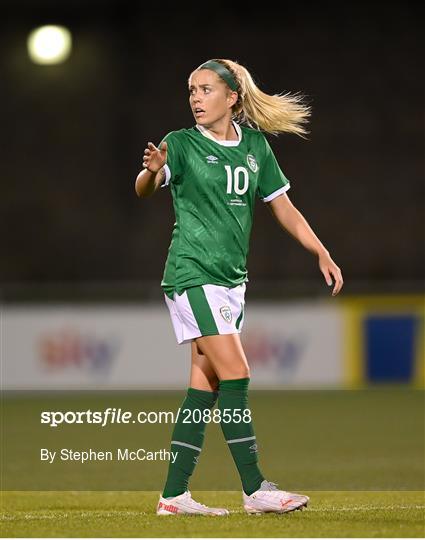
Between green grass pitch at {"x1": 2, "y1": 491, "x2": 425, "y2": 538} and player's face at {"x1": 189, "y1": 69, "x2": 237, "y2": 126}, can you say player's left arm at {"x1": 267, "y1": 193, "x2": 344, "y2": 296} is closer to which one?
player's face at {"x1": 189, "y1": 69, "x2": 237, "y2": 126}

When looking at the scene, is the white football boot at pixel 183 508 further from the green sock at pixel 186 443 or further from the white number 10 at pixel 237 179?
the white number 10 at pixel 237 179

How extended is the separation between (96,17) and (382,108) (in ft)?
15.2

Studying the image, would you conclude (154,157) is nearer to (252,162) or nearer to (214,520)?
(252,162)

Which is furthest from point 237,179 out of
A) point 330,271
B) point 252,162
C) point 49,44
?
point 49,44

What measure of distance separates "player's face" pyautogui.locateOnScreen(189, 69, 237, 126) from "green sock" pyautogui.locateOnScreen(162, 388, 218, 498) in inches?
41.9

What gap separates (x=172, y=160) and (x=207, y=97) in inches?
12.7

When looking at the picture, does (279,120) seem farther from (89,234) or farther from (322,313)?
(89,234)

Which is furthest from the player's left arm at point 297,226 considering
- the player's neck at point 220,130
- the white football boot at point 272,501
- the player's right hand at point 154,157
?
the white football boot at point 272,501

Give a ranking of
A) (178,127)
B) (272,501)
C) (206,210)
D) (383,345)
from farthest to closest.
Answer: (178,127) < (383,345) < (206,210) < (272,501)

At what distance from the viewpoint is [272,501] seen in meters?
4.70

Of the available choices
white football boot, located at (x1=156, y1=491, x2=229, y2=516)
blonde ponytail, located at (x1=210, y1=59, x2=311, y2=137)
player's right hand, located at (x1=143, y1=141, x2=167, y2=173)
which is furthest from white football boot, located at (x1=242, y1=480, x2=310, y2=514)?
blonde ponytail, located at (x1=210, y1=59, x2=311, y2=137)

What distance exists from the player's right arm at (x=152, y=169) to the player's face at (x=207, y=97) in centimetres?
30

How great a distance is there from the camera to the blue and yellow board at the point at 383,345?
43.7ft

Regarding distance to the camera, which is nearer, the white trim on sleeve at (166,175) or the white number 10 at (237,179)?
the white trim on sleeve at (166,175)
